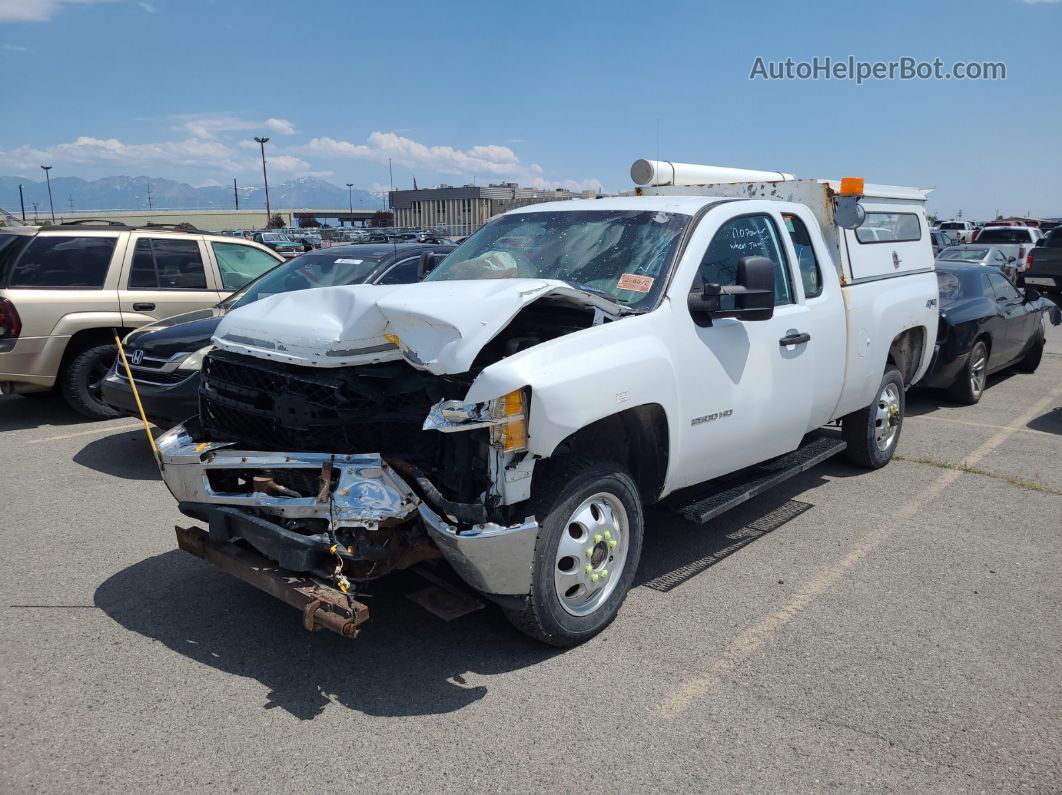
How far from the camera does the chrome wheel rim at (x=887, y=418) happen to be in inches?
253

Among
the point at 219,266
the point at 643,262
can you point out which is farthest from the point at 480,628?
the point at 219,266

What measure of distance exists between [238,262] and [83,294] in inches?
71.2

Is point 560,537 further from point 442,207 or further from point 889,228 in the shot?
point 442,207

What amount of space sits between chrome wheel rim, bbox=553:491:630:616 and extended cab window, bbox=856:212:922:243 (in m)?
3.36

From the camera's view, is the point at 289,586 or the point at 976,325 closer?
the point at 289,586

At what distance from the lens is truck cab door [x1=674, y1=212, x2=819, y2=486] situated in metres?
4.06

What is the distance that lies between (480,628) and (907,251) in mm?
4967

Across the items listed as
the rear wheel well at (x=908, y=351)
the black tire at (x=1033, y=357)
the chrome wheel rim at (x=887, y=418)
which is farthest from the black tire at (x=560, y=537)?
the black tire at (x=1033, y=357)

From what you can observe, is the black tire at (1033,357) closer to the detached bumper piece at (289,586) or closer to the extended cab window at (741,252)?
the extended cab window at (741,252)

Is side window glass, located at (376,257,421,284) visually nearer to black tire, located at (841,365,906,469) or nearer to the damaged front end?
the damaged front end

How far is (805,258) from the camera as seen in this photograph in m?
5.20

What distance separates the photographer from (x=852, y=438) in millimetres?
6375

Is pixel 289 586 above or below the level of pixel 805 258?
below

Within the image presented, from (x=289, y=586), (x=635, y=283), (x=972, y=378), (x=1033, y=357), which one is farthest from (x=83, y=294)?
(x=1033, y=357)
